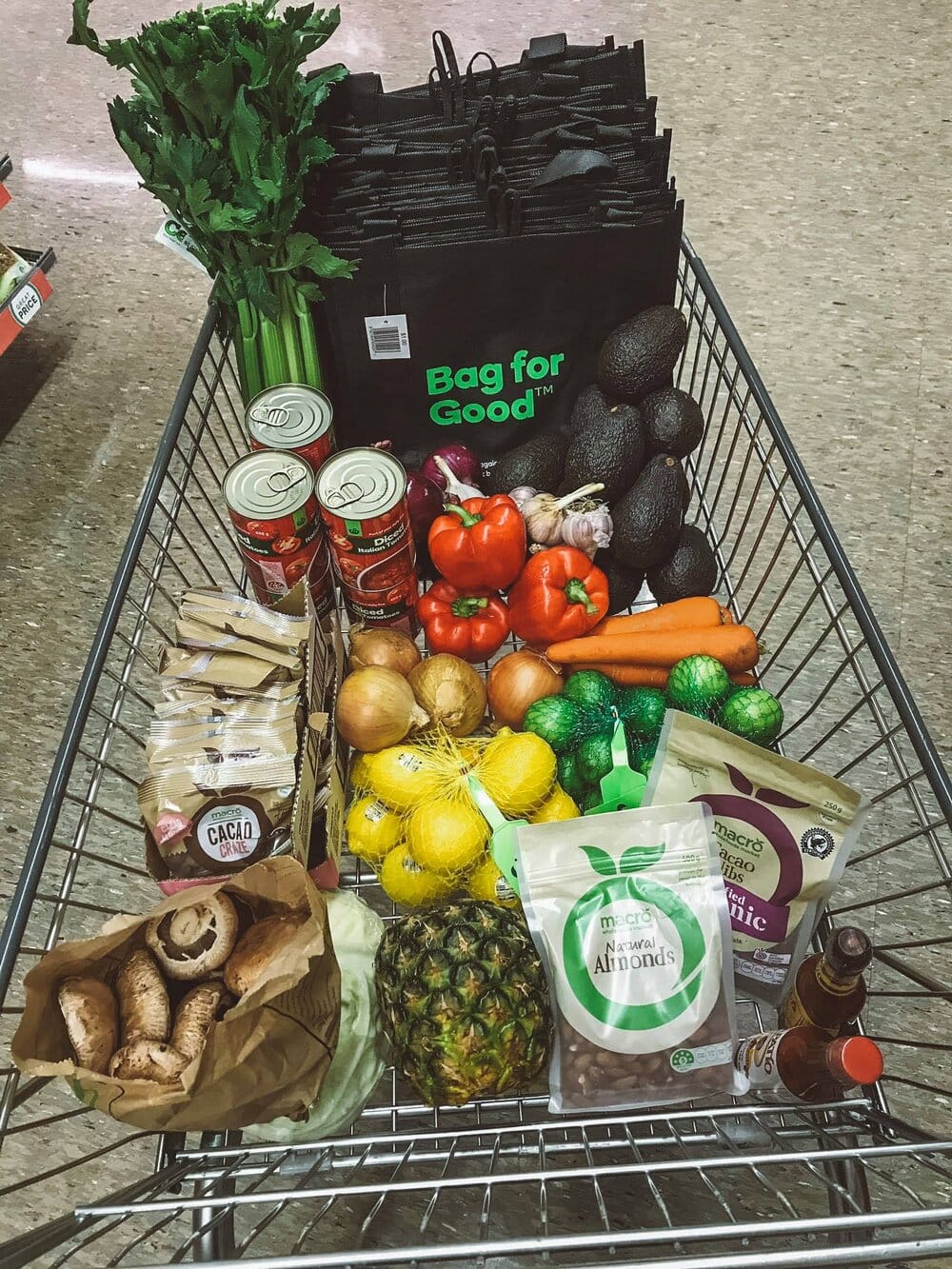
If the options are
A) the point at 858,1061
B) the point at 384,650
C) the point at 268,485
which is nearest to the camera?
the point at 858,1061

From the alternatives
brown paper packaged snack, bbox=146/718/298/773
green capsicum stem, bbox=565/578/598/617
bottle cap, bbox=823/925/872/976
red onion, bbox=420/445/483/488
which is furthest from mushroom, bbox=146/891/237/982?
red onion, bbox=420/445/483/488

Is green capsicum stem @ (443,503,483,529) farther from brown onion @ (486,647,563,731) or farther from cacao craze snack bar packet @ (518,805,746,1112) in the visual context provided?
cacao craze snack bar packet @ (518,805,746,1112)

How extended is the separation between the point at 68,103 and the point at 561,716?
2.37 m

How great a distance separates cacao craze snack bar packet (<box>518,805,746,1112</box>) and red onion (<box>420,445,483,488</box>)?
0.63 m

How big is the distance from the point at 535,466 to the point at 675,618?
11.7 inches

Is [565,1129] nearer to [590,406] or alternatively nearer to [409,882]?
[409,882]

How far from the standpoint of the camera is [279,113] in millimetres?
1136

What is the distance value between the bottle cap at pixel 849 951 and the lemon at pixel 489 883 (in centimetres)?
39

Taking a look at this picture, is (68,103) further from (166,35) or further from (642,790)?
(642,790)

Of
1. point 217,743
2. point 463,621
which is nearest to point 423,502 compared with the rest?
point 463,621

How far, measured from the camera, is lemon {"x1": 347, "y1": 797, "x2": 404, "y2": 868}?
1.14 meters

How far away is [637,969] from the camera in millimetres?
953

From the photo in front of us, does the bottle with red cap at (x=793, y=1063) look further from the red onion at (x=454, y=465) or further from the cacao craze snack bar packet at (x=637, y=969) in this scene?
the red onion at (x=454, y=465)

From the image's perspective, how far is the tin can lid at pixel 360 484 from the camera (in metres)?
1.11
